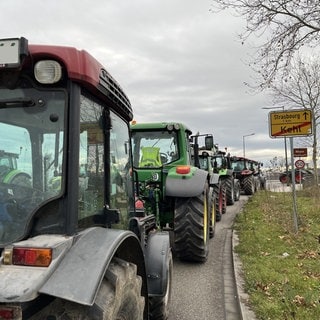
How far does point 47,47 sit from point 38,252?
3.57ft

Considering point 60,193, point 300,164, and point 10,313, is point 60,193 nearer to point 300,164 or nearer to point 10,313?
point 10,313

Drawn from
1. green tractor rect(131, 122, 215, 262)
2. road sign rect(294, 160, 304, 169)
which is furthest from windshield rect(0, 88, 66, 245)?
road sign rect(294, 160, 304, 169)

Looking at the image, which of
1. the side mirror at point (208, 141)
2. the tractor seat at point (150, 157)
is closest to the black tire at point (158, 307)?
the tractor seat at point (150, 157)

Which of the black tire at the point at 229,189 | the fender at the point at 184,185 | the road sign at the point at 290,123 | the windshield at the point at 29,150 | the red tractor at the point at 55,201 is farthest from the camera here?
the black tire at the point at 229,189

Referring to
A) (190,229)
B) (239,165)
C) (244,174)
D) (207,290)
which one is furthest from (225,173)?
(207,290)

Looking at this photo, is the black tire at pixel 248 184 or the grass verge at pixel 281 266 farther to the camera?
the black tire at pixel 248 184

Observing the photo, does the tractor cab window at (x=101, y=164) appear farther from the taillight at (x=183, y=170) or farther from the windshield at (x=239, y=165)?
the windshield at (x=239, y=165)

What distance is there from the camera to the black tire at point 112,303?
2.04 metres

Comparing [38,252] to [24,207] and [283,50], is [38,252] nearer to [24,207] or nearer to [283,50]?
[24,207]

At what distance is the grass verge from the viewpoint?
185 inches

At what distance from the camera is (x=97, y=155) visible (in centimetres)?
290

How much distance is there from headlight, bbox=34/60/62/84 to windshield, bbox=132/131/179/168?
5.76 meters

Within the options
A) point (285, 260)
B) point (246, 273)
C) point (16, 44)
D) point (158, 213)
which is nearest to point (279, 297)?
point (246, 273)

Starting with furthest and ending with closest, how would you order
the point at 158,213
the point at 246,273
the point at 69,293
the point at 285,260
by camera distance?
the point at 158,213
the point at 285,260
the point at 246,273
the point at 69,293
